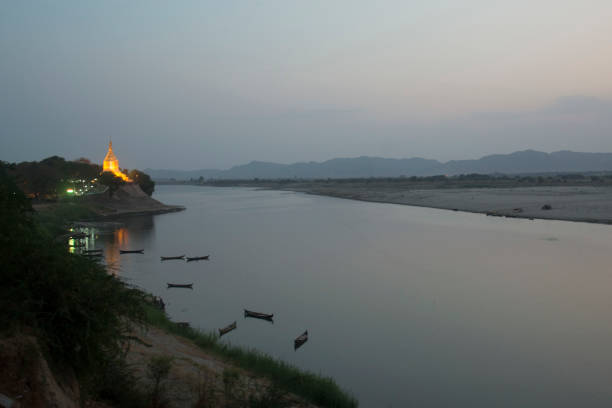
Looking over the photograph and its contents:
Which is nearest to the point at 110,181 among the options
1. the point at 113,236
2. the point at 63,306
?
the point at 113,236

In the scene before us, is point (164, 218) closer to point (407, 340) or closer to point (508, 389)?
point (407, 340)

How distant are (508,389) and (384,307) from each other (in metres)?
5.61

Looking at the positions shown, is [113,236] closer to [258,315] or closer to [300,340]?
[258,315]

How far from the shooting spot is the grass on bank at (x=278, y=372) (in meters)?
8.27

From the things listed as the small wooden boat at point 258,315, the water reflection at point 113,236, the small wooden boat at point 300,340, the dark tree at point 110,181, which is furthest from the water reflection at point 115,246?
the dark tree at point 110,181

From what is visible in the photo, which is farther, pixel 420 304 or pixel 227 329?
pixel 420 304

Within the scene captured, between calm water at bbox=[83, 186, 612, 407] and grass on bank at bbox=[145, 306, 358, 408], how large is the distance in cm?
77

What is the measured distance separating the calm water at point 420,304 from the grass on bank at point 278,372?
773mm

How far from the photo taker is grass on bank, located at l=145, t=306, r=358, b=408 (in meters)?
8.27

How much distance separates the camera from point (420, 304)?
50.0 ft

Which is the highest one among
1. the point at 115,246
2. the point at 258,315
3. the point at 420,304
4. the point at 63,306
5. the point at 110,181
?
the point at 110,181

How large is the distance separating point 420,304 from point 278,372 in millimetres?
7420

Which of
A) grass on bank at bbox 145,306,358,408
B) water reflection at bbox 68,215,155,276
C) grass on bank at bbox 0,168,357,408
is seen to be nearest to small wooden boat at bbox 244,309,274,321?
grass on bank at bbox 145,306,358,408

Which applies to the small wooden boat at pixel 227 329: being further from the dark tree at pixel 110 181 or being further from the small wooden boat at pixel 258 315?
the dark tree at pixel 110 181
